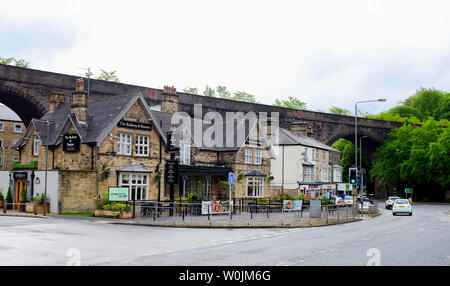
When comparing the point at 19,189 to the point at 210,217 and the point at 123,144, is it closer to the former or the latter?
the point at 123,144

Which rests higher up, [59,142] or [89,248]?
[59,142]

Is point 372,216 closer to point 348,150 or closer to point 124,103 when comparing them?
point 124,103

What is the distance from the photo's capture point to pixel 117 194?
105ft

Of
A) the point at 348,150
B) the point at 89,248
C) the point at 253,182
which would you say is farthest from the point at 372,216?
the point at 348,150

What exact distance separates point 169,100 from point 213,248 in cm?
3179

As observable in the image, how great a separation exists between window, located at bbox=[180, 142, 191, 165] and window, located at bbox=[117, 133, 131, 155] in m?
5.96

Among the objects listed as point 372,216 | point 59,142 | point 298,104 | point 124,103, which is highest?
point 298,104

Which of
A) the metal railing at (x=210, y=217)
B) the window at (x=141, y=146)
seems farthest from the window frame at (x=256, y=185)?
the window at (x=141, y=146)

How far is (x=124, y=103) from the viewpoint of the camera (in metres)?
37.8

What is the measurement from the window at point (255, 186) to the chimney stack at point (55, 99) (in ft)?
59.8

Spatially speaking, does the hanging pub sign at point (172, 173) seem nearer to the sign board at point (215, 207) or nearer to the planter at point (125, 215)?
the sign board at point (215, 207)

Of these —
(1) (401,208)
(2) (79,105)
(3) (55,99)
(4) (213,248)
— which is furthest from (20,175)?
(1) (401,208)

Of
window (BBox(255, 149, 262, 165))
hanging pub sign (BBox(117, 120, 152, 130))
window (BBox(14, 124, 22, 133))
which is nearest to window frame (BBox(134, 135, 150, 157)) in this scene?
hanging pub sign (BBox(117, 120, 152, 130))
